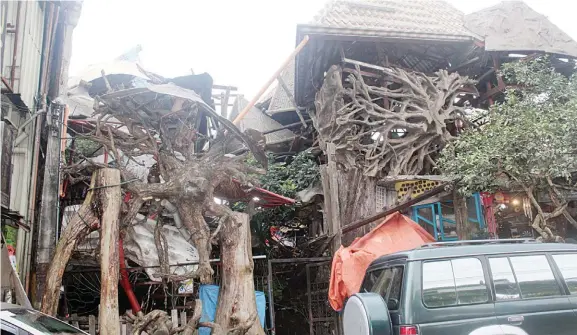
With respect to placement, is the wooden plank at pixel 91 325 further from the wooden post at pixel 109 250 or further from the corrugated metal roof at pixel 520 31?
the corrugated metal roof at pixel 520 31

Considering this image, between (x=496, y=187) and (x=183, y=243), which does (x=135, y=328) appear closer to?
(x=183, y=243)

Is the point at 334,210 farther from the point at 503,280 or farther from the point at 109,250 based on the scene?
the point at 503,280

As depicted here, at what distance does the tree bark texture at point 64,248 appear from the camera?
23.8ft

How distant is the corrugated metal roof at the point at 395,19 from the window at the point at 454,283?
8.01 m

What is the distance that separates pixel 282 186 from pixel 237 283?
6.15 meters

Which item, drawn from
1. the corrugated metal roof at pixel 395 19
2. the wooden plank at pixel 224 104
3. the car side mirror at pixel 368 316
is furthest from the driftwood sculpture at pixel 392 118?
the car side mirror at pixel 368 316

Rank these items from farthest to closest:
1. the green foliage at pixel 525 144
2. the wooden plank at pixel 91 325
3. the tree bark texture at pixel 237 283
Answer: the tree bark texture at pixel 237 283 < the wooden plank at pixel 91 325 < the green foliage at pixel 525 144

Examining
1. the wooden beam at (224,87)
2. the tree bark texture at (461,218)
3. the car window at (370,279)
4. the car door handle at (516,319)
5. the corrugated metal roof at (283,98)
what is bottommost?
the car door handle at (516,319)

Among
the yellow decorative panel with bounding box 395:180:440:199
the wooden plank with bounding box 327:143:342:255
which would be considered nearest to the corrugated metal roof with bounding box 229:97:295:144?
the yellow decorative panel with bounding box 395:180:440:199

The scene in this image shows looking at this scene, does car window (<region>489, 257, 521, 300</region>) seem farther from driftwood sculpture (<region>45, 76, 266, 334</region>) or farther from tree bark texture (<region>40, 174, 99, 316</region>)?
tree bark texture (<region>40, 174, 99, 316</region>)

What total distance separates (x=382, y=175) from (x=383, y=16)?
195 inches

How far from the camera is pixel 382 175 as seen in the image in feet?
40.2

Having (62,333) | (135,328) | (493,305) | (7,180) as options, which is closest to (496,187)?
(493,305)

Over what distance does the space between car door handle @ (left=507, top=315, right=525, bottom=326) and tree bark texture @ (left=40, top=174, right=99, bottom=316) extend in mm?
6803
